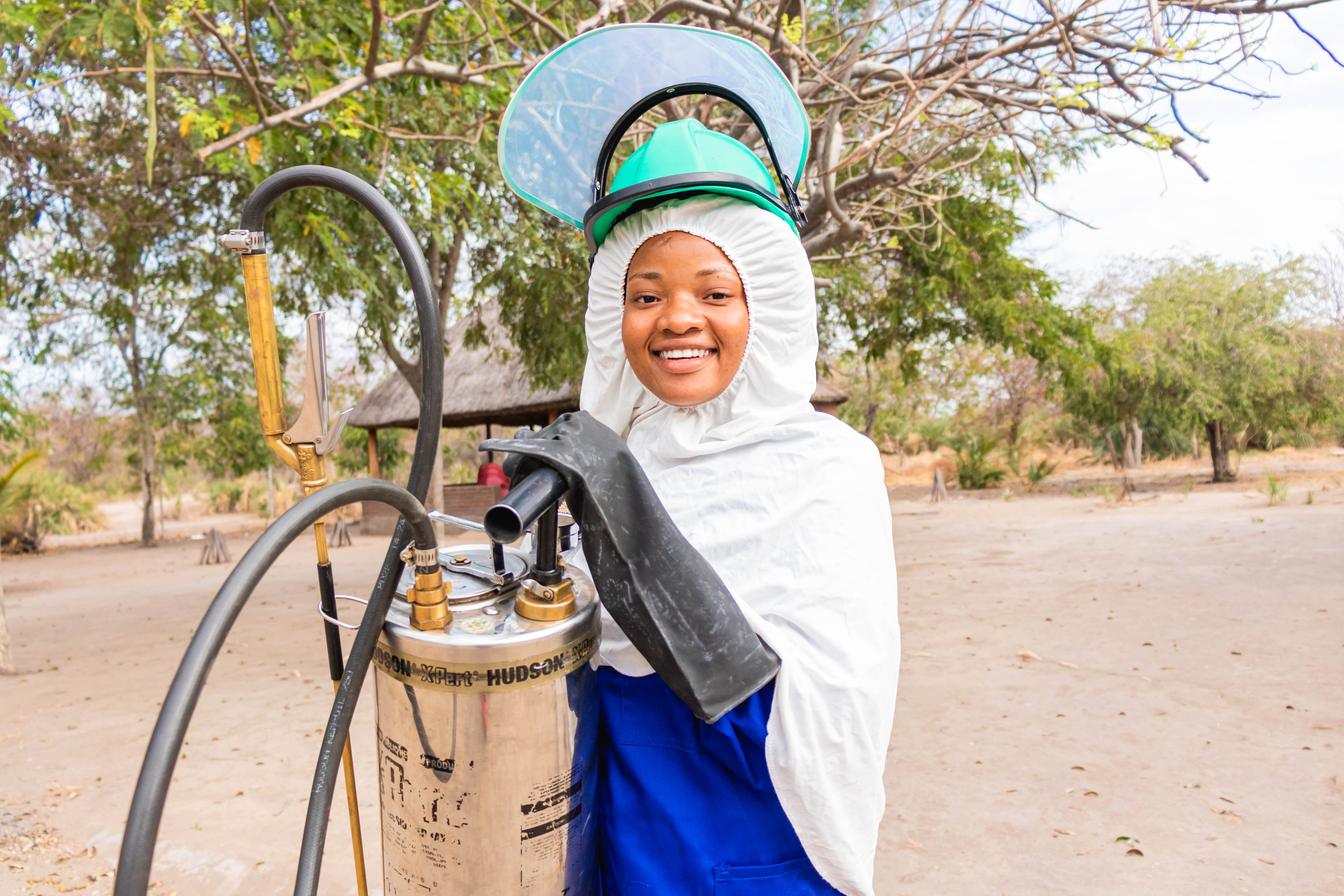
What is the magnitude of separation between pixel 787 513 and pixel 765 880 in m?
0.53

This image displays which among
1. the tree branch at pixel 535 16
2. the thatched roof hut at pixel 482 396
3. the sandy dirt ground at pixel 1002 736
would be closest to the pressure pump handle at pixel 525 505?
the sandy dirt ground at pixel 1002 736

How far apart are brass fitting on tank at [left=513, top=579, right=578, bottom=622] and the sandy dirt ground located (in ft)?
7.19

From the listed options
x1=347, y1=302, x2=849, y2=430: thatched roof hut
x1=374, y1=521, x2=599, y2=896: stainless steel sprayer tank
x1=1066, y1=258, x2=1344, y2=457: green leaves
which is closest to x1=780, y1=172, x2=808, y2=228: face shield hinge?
x1=374, y1=521, x2=599, y2=896: stainless steel sprayer tank

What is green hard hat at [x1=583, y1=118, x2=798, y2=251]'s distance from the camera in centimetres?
122

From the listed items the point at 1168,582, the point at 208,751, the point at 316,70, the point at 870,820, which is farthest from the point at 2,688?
the point at 1168,582

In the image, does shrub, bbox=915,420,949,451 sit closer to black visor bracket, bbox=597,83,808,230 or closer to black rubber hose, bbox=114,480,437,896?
black visor bracket, bbox=597,83,808,230

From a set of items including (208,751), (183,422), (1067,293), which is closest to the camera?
(208,751)

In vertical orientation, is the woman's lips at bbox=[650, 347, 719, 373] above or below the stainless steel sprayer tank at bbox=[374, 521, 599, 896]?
above

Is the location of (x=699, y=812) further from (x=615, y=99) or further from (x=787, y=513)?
(x=615, y=99)

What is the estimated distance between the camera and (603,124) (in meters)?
1.46

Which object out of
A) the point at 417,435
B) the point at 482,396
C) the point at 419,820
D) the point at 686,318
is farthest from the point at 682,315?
the point at 482,396

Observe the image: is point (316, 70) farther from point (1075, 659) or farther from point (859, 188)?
point (1075, 659)

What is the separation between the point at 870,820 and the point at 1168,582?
6970mm

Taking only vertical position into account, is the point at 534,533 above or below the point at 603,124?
below
